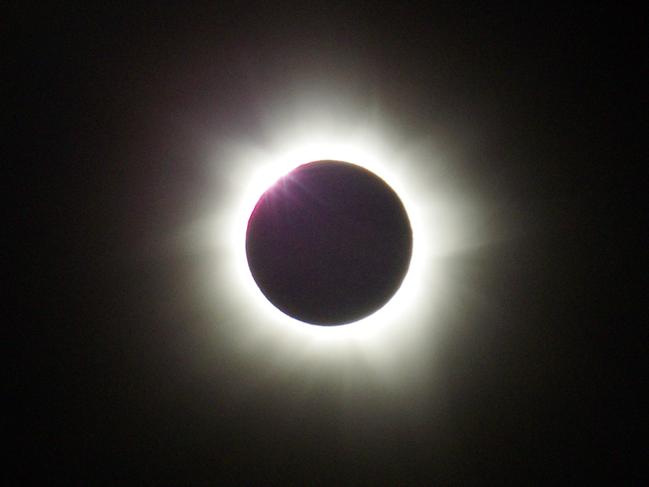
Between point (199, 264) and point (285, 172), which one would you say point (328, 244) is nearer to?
point (285, 172)

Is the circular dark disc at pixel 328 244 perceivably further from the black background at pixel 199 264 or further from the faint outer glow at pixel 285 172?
the black background at pixel 199 264

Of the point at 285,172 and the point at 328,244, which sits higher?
the point at 285,172

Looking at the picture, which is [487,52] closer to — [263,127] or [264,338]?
[263,127]

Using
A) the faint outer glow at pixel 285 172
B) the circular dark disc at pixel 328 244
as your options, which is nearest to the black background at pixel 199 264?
the faint outer glow at pixel 285 172

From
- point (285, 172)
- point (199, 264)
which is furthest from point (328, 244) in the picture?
point (199, 264)

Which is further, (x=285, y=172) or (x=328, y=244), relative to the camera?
(x=285, y=172)

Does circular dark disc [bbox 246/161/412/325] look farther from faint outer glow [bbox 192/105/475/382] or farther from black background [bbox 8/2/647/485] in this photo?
black background [bbox 8/2/647/485]

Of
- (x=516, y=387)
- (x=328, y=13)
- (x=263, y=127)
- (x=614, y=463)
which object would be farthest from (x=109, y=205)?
(x=614, y=463)
